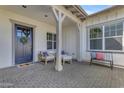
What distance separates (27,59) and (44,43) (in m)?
1.73

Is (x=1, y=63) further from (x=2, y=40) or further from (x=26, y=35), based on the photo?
(x=26, y=35)

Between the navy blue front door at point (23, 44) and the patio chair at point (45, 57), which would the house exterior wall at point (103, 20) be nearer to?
the patio chair at point (45, 57)

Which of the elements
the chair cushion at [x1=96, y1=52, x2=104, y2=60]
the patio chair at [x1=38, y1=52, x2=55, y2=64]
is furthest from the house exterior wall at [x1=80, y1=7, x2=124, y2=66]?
the patio chair at [x1=38, y1=52, x2=55, y2=64]

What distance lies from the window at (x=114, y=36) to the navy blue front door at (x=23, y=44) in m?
4.65

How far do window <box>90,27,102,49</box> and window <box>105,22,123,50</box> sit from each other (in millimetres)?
425

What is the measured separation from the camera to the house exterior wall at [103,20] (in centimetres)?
531

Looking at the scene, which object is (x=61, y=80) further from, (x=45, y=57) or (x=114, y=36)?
(x=114, y=36)

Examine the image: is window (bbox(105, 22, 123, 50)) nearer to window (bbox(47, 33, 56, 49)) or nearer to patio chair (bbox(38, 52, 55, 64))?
patio chair (bbox(38, 52, 55, 64))

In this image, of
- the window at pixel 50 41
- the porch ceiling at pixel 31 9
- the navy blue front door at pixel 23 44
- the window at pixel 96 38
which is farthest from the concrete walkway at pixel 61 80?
the window at pixel 50 41

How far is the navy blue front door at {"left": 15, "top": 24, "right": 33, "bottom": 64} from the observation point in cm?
571

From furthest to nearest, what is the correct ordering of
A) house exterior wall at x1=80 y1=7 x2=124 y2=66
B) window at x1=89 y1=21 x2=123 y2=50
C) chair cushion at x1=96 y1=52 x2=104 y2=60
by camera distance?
1. chair cushion at x1=96 y1=52 x2=104 y2=60
2. window at x1=89 y1=21 x2=123 y2=50
3. house exterior wall at x1=80 y1=7 x2=124 y2=66
